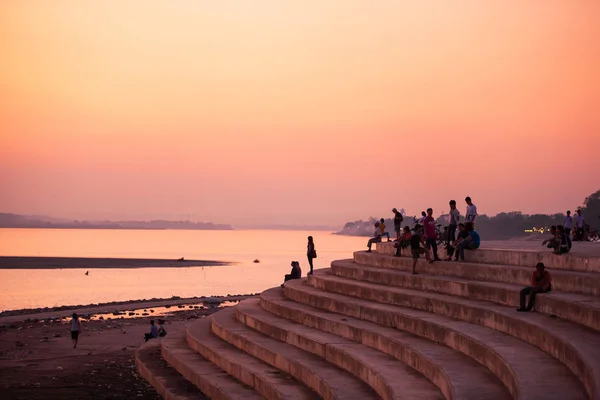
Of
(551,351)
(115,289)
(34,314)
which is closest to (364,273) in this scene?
(551,351)

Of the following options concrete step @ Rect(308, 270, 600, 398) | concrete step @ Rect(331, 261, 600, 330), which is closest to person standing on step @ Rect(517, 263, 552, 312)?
concrete step @ Rect(331, 261, 600, 330)

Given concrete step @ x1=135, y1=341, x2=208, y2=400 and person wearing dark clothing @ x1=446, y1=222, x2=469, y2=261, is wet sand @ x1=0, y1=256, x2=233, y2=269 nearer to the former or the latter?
concrete step @ x1=135, y1=341, x2=208, y2=400

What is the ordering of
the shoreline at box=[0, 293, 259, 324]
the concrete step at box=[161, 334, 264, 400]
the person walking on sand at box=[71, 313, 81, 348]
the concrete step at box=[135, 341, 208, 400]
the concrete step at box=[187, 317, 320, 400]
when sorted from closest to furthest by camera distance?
the concrete step at box=[187, 317, 320, 400], the concrete step at box=[161, 334, 264, 400], the concrete step at box=[135, 341, 208, 400], the person walking on sand at box=[71, 313, 81, 348], the shoreline at box=[0, 293, 259, 324]

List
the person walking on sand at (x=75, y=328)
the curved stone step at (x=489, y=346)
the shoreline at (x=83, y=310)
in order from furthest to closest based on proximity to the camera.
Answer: the shoreline at (x=83, y=310) → the person walking on sand at (x=75, y=328) → the curved stone step at (x=489, y=346)

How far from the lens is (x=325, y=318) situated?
19.8 m

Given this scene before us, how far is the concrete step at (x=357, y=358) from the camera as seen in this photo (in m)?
13.4

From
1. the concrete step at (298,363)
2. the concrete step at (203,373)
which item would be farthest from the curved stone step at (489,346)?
the concrete step at (203,373)

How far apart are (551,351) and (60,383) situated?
14.2 m

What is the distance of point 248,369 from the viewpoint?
18.0m

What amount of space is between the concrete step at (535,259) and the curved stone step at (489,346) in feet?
8.43

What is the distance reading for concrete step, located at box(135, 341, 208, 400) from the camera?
1891cm

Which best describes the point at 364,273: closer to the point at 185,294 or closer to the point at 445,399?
the point at 445,399

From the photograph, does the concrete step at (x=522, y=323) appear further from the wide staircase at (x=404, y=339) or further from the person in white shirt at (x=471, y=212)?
the person in white shirt at (x=471, y=212)

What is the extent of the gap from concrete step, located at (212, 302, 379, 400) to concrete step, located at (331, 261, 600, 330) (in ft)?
10.7
